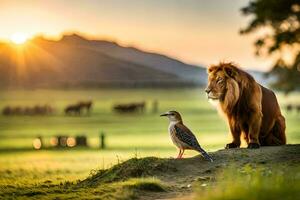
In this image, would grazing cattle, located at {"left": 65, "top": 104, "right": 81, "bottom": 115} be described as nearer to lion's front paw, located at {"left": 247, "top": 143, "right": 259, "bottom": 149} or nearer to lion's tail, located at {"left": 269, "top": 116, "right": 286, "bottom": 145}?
lion's tail, located at {"left": 269, "top": 116, "right": 286, "bottom": 145}

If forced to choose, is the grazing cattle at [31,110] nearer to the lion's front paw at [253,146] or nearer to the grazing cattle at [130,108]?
the grazing cattle at [130,108]

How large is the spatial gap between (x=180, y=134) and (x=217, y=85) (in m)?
1.72

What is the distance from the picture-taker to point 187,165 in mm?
14938

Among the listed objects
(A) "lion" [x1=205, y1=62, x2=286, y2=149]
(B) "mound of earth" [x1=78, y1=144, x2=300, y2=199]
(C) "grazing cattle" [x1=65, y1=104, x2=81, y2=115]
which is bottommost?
(B) "mound of earth" [x1=78, y1=144, x2=300, y2=199]

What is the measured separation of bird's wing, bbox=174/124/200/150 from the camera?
1461 cm

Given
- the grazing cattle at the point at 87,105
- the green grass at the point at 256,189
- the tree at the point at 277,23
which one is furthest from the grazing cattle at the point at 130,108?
the green grass at the point at 256,189

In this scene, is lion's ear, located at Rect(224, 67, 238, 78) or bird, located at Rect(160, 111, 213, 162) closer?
bird, located at Rect(160, 111, 213, 162)

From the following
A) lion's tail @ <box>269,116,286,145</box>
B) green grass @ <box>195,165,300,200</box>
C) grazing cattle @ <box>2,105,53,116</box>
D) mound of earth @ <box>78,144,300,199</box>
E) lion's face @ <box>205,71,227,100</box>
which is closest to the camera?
green grass @ <box>195,165,300,200</box>

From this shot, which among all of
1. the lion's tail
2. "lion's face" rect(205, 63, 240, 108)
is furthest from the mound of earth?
the lion's tail

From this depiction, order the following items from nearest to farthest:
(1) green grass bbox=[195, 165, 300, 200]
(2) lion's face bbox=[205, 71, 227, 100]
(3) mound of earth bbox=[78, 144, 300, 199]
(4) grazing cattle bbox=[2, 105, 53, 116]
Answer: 1. (1) green grass bbox=[195, 165, 300, 200]
2. (3) mound of earth bbox=[78, 144, 300, 199]
3. (2) lion's face bbox=[205, 71, 227, 100]
4. (4) grazing cattle bbox=[2, 105, 53, 116]

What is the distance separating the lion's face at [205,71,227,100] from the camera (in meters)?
15.8

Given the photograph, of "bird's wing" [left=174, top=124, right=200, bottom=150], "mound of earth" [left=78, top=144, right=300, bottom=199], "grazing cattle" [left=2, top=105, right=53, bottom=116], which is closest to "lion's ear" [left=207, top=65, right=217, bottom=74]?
"mound of earth" [left=78, top=144, right=300, bottom=199]

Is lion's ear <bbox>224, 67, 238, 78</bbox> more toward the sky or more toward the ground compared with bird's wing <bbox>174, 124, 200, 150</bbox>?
more toward the sky

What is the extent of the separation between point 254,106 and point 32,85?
4320 inches
